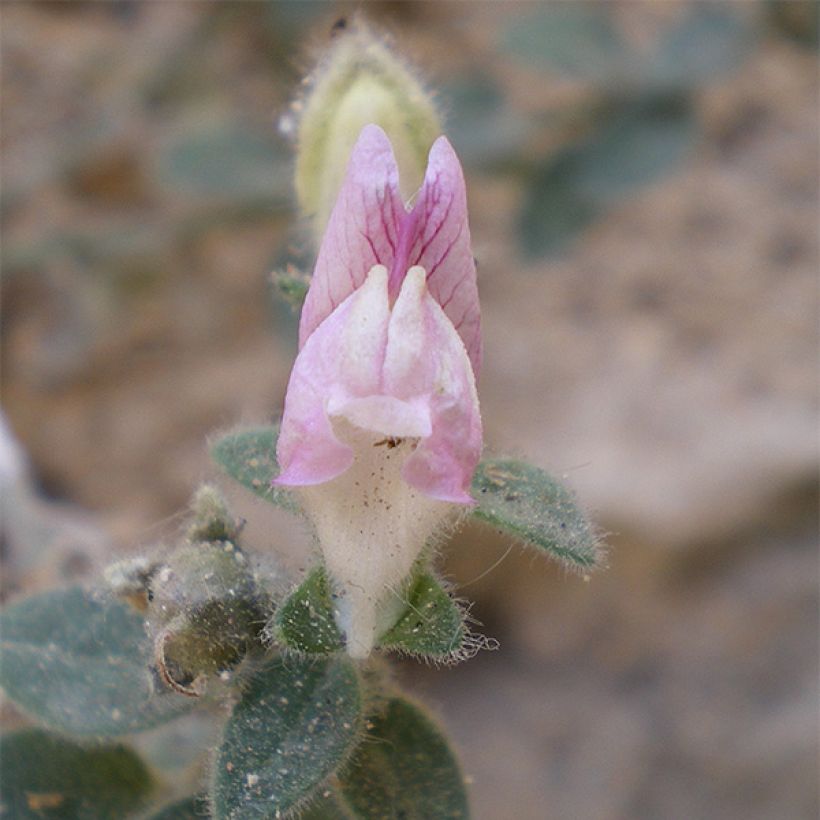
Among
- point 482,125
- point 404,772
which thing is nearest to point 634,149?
point 482,125

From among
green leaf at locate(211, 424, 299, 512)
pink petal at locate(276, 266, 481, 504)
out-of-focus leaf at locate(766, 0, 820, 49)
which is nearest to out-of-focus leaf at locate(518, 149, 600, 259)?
out-of-focus leaf at locate(766, 0, 820, 49)

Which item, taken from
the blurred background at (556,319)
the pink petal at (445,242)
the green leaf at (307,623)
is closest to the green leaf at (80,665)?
the green leaf at (307,623)

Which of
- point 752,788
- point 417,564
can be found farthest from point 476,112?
point 417,564

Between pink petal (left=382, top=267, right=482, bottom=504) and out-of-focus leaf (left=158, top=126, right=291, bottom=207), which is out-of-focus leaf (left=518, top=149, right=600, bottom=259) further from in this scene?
pink petal (left=382, top=267, right=482, bottom=504)

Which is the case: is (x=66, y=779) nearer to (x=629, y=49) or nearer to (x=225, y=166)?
(x=225, y=166)

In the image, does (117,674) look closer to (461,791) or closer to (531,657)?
(461,791)

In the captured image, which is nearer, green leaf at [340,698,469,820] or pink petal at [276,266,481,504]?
pink petal at [276,266,481,504]
